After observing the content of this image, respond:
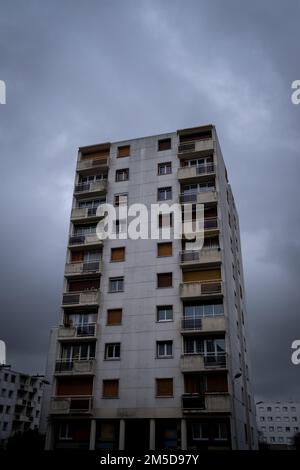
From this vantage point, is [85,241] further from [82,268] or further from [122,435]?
[122,435]

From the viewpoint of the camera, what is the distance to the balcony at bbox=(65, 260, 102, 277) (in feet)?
112

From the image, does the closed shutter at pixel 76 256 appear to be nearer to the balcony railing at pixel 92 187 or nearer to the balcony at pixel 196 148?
the balcony railing at pixel 92 187

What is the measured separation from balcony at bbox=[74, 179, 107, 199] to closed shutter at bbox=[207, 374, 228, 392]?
1806cm

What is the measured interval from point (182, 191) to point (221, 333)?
12.8 metres

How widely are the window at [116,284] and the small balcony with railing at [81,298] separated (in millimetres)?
1183

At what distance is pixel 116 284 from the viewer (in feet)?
109

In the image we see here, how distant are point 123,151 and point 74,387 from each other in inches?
823

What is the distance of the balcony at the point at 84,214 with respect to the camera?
120 feet

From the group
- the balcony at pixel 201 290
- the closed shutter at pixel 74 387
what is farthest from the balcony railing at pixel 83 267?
the closed shutter at pixel 74 387

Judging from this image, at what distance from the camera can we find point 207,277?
32.2 meters

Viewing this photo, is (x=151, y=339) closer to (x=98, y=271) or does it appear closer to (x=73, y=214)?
(x=98, y=271)

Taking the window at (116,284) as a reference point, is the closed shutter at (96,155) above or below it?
above

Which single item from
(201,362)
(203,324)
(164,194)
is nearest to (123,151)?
(164,194)
